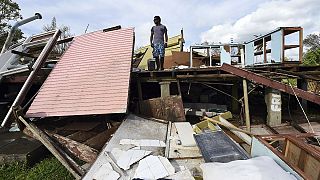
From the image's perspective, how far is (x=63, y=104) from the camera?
5391 mm

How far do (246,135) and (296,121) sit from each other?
3441 mm

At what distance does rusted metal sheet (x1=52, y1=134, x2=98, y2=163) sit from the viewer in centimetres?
420

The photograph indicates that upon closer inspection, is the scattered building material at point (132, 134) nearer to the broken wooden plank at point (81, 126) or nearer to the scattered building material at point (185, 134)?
the scattered building material at point (185, 134)

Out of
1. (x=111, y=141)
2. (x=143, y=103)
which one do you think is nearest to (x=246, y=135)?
(x=111, y=141)

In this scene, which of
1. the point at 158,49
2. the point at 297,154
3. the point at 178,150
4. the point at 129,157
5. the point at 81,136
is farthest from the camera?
the point at 158,49

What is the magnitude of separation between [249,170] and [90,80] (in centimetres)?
445

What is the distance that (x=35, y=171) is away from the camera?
431 cm

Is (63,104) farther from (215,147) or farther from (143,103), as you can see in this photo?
(215,147)

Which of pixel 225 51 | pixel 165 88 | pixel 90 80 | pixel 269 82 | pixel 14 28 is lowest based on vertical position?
pixel 165 88

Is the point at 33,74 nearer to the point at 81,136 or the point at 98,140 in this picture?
the point at 81,136

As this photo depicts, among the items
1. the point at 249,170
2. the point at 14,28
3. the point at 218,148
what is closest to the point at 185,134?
the point at 218,148

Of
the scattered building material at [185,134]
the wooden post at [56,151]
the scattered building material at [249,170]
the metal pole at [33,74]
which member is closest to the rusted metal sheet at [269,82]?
the scattered building material at [185,134]

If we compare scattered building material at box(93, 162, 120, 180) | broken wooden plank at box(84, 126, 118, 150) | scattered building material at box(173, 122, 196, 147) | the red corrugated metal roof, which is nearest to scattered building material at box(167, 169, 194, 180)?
scattered building material at box(93, 162, 120, 180)

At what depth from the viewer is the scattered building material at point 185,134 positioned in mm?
4180
